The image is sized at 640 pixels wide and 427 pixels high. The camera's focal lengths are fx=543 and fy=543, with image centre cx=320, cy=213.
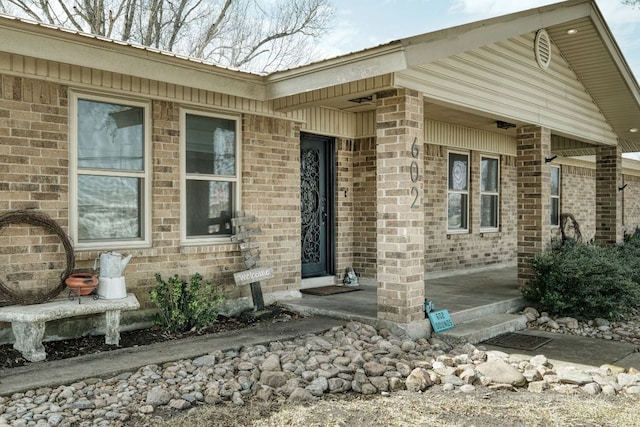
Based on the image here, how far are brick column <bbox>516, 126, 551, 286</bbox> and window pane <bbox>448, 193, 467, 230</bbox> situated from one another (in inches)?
78.6

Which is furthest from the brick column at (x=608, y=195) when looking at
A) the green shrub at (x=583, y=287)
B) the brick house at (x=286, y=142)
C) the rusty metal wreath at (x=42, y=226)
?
the rusty metal wreath at (x=42, y=226)

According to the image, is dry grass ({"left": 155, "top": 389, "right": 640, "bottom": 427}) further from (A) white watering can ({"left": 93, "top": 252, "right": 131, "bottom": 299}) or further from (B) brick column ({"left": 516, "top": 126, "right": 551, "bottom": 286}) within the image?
(B) brick column ({"left": 516, "top": 126, "right": 551, "bottom": 286})

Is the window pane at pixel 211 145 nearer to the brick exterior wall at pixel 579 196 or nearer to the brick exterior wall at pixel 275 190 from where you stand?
the brick exterior wall at pixel 275 190

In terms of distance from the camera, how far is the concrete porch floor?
6.54 meters

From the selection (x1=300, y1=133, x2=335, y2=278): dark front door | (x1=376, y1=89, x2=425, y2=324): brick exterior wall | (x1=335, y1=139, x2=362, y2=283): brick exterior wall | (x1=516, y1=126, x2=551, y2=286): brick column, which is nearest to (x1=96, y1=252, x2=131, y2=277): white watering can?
(x1=376, y1=89, x2=425, y2=324): brick exterior wall

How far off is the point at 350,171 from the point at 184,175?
3.48 meters

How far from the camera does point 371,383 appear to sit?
4492 millimetres

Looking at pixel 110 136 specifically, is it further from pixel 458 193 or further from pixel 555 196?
pixel 555 196

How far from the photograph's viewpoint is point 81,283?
5059 mm

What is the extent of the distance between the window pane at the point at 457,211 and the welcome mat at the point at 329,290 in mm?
2971

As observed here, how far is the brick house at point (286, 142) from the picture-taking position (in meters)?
5.20

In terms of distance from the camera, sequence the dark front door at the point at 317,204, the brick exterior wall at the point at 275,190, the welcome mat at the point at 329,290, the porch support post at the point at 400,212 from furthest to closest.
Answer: the dark front door at the point at 317,204, the welcome mat at the point at 329,290, the brick exterior wall at the point at 275,190, the porch support post at the point at 400,212

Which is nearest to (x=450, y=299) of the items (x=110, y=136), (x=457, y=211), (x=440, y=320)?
(x=440, y=320)

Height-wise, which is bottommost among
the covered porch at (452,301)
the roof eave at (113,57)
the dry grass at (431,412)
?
the dry grass at (431,412)
